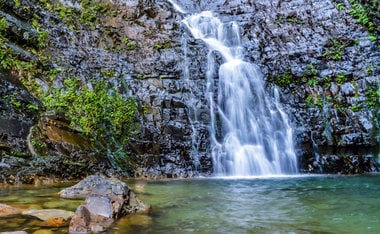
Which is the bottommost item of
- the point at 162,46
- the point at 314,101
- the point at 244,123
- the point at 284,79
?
the point at 244,123

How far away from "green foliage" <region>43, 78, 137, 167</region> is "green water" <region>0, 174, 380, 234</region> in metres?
2.09

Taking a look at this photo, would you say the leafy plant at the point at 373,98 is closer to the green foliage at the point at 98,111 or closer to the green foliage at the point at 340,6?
the green foliage at the point at 340,6

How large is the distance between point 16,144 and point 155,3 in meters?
9.30

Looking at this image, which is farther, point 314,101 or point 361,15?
point 361,15

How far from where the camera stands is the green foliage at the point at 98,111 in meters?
9.84

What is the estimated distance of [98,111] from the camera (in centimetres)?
1048

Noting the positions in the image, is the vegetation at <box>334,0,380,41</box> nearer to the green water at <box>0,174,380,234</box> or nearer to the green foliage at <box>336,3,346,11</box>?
the green foliage at <box>336,3,346,11</box>

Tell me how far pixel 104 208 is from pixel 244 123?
7559 mm

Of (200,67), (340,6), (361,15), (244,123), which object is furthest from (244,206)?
(340,6)

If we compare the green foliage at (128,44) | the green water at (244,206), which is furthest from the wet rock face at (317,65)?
the green foliage at (128,44)

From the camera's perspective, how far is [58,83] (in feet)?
35.9

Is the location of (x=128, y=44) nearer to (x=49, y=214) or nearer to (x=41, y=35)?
(x=41, y=35)

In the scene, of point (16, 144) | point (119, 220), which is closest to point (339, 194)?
point (119, 220)

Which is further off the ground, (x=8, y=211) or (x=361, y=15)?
(x=361, y=15)
